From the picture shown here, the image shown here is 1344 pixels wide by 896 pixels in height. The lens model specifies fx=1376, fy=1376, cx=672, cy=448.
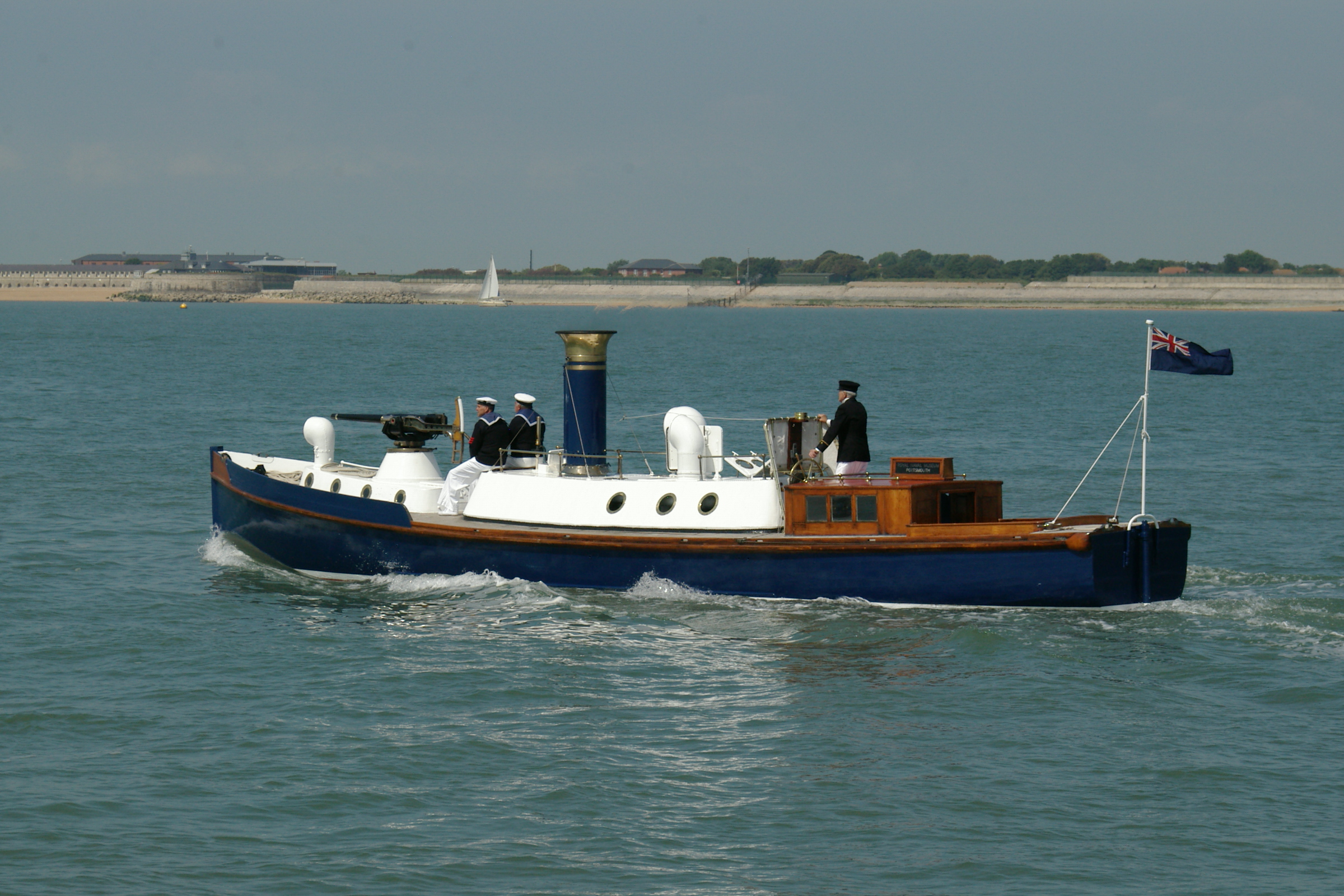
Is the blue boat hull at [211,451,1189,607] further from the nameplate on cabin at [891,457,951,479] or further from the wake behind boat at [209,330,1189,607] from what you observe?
the nameplate on cabin at [891,457,951,479]

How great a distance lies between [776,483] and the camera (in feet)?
66.5

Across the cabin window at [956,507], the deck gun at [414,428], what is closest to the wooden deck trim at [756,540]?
the cabin window at [956,507]

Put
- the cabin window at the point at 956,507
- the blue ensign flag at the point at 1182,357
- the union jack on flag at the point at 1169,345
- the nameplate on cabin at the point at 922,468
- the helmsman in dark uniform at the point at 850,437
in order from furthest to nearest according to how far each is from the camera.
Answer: the helmsman in dark uniform at the point at 850,437
the nameplate on cabin at the point at 922,468
the cabin window at the point at 956,507
the union jack on flag at the point at 1169,345
the blue ensign flag at the point at 1182,357

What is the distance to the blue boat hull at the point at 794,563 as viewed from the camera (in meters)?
19.0

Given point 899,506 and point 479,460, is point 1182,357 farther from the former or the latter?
point 479,460

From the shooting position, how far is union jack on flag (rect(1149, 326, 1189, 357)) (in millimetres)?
18734

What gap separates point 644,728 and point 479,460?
8.04 metres

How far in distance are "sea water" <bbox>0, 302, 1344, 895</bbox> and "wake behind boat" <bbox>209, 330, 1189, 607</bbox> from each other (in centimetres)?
42

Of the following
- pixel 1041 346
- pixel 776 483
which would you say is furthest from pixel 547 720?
pixel 1041 346

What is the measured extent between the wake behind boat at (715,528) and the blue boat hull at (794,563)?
0.02 metres

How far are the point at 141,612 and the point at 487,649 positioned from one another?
19.3ft

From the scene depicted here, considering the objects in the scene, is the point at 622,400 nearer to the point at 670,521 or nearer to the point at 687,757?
the point at 670,521

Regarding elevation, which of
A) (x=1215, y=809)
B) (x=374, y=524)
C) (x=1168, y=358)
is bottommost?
(x=1215, y=809)

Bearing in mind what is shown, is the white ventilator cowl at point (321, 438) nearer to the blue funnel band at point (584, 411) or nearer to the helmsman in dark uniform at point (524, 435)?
the helmsman in dark uniform at point (524, 435)
